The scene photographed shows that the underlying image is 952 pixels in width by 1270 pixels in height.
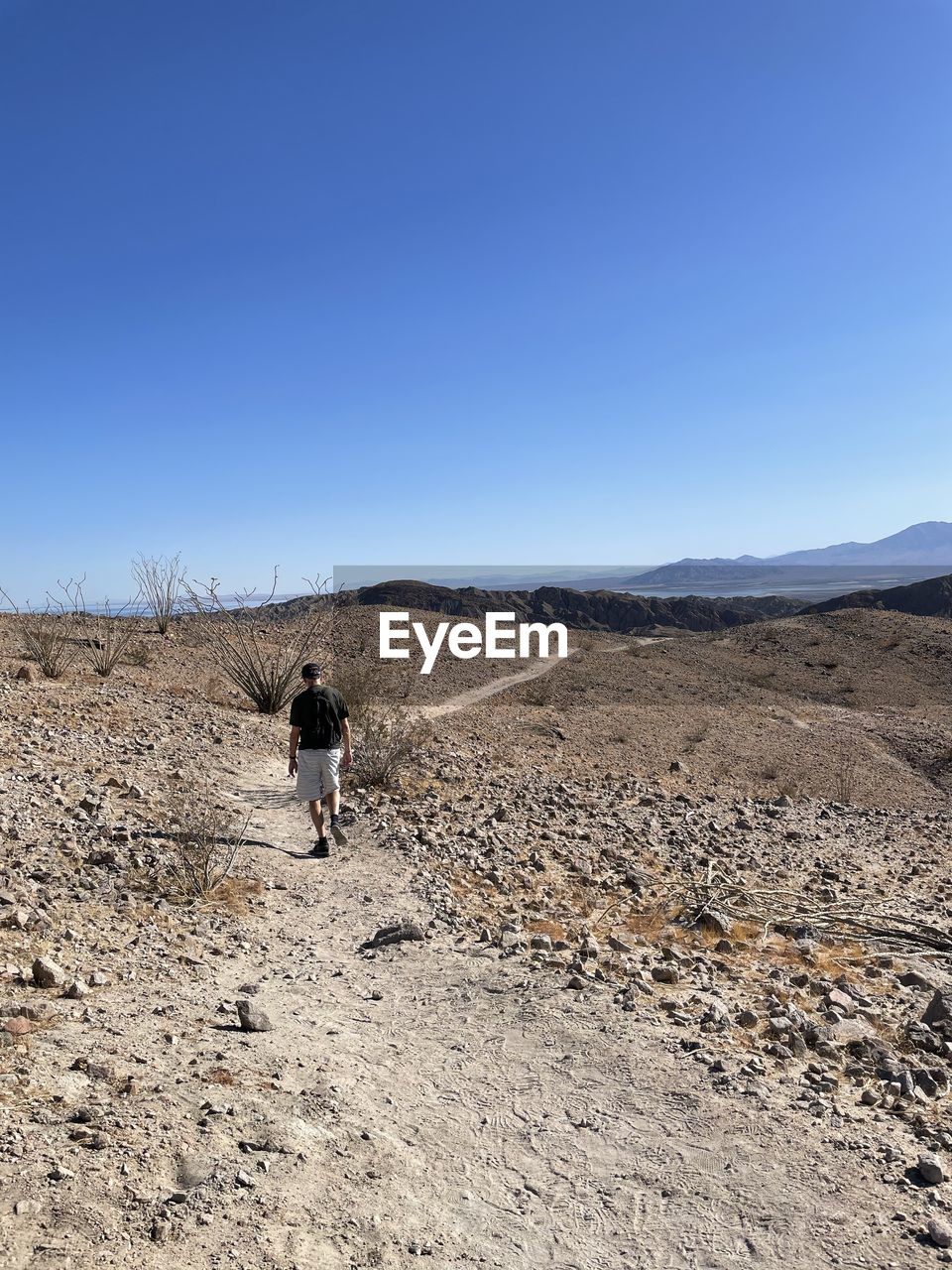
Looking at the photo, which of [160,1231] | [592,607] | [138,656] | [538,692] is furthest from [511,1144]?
[592,607]

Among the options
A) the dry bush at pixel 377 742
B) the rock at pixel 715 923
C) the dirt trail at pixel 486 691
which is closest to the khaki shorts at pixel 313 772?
the dry bush at pixel 377 742

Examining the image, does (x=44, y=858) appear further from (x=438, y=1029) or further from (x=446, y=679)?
(x=446, y=679)

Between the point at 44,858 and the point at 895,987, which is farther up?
the point at 44,858

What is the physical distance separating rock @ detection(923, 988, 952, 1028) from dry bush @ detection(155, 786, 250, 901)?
4406 mm

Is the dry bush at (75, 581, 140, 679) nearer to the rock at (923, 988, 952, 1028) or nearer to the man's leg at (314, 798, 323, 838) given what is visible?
the man's leg at (314, 798, 323, 838)

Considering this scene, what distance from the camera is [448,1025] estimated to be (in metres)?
Answer: 4.35

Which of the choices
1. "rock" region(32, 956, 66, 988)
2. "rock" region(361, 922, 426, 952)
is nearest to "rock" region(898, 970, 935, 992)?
"rock" region(361, 922, 426, 952)

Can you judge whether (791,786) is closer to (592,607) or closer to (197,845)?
(197,845)

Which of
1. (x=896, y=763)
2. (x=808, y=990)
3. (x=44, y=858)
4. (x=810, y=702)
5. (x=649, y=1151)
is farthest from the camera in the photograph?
(x=810, y=702)

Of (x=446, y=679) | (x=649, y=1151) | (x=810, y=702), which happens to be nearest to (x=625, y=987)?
(x=649, y=1151)

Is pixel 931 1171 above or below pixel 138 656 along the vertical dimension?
below

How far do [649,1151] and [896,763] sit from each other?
594 inches

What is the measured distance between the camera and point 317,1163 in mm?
2965

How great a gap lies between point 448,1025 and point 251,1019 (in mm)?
997
